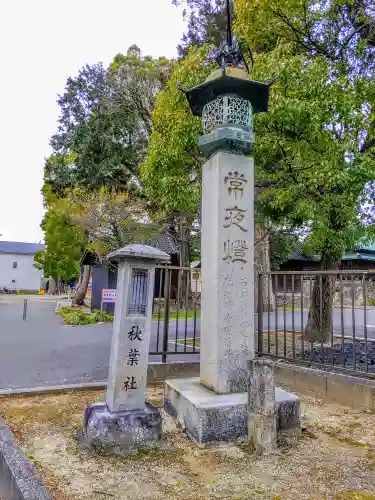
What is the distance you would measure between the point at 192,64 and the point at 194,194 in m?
2.57

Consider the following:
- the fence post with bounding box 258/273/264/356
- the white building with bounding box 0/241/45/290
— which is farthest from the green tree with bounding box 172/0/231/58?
the white building with bounding box 0/241/45/290

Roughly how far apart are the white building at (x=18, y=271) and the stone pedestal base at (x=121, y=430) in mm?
47044

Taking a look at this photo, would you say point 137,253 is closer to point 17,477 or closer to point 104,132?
point 17,477

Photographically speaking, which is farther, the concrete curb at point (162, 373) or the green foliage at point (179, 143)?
the green foliage at point (179, 143)

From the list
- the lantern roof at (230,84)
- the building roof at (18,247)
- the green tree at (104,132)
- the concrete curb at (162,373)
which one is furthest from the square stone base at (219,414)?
the building roof at (18,247)

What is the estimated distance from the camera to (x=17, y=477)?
2.42 metres

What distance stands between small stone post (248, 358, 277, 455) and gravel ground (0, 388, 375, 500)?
0.11 meters

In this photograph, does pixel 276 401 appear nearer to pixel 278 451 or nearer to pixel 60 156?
pixel 278 451

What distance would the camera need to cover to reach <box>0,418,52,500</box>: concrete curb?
225 cm

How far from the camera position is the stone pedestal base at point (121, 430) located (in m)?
3.11

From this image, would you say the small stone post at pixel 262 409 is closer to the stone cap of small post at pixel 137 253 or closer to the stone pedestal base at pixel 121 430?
the stone pedestal base at pixel 121 430

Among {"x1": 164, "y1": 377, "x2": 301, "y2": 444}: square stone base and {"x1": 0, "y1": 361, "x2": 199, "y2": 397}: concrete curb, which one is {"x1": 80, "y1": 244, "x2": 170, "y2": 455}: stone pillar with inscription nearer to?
{"x1": 164, "y1": 377, "x2": 301, "y2": 444}: square stone base

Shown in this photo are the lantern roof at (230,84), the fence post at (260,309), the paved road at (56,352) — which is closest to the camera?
the lantern roof at (230,84)

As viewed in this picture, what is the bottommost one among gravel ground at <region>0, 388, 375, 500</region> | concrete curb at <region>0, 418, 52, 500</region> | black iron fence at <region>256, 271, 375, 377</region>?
gravel ground at <region>0, 388, 375, 500</region>
